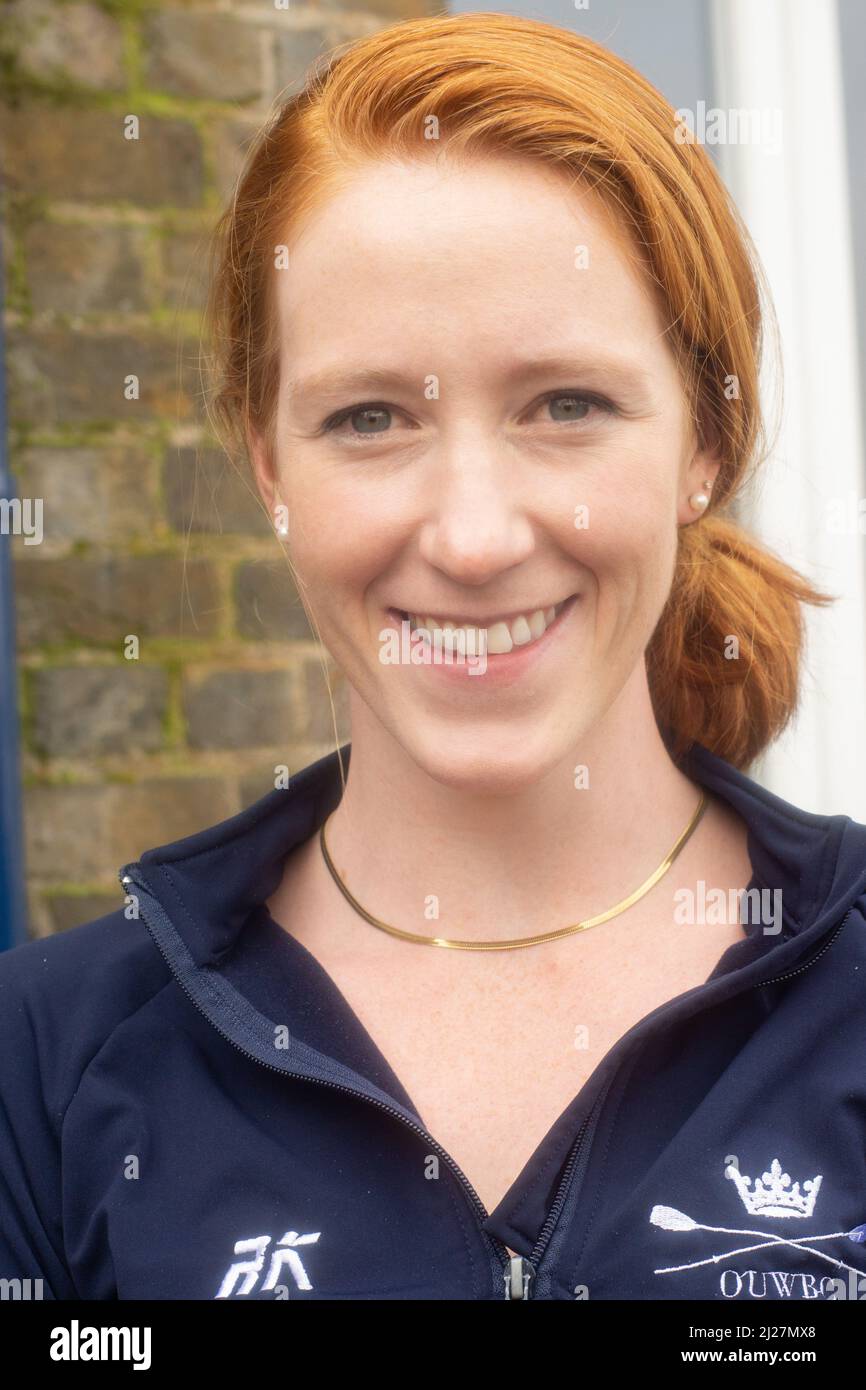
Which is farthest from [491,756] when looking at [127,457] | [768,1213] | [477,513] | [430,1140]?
[127,457]

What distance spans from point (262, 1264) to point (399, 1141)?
14 cm

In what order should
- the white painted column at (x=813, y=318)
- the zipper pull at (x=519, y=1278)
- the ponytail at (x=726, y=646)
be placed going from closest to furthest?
1. the zipper pull at (x=519, y=1278)
2. the ponytail at (x=726, y=646)
3. the white painted column at (x=813, y=318)

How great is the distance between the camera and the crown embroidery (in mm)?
1130

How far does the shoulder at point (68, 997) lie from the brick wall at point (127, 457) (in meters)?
0.70

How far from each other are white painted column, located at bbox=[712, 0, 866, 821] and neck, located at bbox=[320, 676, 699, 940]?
0.76 m

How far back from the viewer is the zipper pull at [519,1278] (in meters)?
1.12

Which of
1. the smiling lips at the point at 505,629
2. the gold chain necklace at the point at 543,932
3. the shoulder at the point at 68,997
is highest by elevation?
the smiling lips at the point at 505,629

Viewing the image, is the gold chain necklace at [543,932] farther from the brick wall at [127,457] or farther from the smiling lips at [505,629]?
the brick wall at [127,457]

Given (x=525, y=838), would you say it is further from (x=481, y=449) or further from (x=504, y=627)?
(x=481, y=449)

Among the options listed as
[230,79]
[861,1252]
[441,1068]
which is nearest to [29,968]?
[441,1068]

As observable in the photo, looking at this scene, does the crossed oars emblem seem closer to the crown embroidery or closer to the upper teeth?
the crown embroidery

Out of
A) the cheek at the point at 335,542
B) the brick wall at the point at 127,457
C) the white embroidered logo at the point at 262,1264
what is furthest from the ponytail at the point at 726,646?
the brick wall at the point at 127,457

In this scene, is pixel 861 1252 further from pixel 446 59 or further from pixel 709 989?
pixel 446 59

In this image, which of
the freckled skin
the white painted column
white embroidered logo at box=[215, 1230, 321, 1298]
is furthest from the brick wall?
white embroidered logo at box=[215, 1230, 321, 1298]
